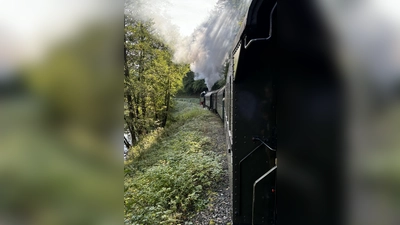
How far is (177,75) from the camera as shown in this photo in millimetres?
14133

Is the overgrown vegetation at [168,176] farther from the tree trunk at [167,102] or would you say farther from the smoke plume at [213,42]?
the smoke plume at [213,42]

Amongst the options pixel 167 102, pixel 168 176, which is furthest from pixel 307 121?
pixel 167 102

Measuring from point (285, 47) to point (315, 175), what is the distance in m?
0.43

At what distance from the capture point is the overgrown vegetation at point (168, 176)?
17.1 ft

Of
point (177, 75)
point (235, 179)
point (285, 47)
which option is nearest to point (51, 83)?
point (285, 47)

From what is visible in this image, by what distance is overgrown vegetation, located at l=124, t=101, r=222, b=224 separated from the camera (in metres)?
5.22

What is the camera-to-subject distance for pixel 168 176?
7.02 metres

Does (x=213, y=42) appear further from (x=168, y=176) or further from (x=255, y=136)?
(x=255, y=136)

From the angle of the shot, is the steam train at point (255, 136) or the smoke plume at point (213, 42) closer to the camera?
the steam train at point (255, 136)

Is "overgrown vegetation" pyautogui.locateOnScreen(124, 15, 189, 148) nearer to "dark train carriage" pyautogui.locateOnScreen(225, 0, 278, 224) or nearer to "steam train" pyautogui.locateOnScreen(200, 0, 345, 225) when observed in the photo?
"dark train carriage" pyautogui.locateOnScreen(225, 0, 278, 224)

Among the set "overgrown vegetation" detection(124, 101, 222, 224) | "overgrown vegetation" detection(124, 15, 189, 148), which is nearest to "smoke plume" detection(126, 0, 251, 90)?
"overgrown vegetation" detection(124, 15, 189, 148)

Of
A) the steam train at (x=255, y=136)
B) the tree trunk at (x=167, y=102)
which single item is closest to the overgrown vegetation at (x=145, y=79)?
the tree trunk at (x=167, y=102)

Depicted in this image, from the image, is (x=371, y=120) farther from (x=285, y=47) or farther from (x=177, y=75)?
(x=177, y=75)

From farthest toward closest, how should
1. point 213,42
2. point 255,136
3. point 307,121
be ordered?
point 213,42 → point 255,136 → point 307,121
